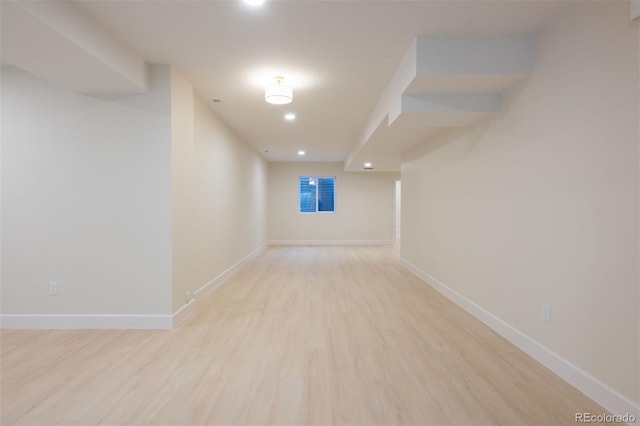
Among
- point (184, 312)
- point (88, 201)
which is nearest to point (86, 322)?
point (184, 312)

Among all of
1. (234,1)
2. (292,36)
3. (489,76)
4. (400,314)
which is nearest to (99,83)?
(234,1)

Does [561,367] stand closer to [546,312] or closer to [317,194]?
[546,312]

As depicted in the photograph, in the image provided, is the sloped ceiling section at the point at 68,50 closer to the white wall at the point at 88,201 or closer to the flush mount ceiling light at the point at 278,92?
the white wall at the point at 88,201

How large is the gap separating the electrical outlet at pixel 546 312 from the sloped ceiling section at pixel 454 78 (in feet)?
5.69

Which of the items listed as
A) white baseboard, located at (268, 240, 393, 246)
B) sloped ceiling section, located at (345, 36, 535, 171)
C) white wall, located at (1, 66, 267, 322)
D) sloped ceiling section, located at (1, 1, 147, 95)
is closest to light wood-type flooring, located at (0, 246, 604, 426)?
white wall, located at (1, 66, 267, 322)

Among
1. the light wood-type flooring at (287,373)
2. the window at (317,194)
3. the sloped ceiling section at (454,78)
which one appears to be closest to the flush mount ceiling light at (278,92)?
the sloped ceiling section at (454,78)

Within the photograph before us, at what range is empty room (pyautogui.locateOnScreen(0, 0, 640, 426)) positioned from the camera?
1816 mm

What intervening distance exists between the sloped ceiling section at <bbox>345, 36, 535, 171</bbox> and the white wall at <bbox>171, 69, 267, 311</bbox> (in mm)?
2150

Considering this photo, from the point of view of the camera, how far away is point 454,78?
255 centimetres

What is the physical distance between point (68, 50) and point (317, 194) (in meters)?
7.75

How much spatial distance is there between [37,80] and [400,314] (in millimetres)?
4262

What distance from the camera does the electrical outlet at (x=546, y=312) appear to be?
227cm

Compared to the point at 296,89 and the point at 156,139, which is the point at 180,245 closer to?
the point at 156,139

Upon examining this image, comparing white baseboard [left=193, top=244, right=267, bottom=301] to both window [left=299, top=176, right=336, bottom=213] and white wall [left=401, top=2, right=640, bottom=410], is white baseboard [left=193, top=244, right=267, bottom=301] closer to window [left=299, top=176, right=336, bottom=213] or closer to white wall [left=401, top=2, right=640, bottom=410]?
window [left=299, top=176, right=336, bottom=213]
